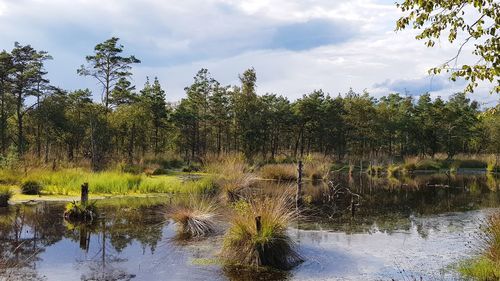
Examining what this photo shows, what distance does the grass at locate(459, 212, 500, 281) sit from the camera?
22.1 feet

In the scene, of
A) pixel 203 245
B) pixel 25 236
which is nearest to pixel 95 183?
pixel 25 236

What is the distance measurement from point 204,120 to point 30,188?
28.2m

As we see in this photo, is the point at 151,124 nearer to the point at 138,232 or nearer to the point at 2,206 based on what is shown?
the point at 2,206

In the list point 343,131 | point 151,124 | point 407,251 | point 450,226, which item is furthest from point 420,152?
point 407,251

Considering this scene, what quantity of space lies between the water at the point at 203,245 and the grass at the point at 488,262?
276mm

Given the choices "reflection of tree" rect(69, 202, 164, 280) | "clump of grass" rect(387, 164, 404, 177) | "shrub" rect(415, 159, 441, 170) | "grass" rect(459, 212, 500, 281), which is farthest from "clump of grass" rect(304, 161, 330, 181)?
"grass" rect(459, 212, 500, 281)

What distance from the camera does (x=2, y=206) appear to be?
13.3m

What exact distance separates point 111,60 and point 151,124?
7.56 metres

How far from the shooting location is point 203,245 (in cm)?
934

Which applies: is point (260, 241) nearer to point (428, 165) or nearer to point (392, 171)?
point (392, 171)

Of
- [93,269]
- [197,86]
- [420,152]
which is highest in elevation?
[197,86]

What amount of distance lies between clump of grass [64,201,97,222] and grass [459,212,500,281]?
826 cm

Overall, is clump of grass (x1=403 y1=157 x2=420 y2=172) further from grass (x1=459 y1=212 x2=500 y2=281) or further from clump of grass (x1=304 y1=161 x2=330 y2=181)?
grass (x1=459 y1=212 x2=500 y2=281)

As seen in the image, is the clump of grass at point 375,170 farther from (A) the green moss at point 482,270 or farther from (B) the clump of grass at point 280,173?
(A) the green moss at point 482,270
